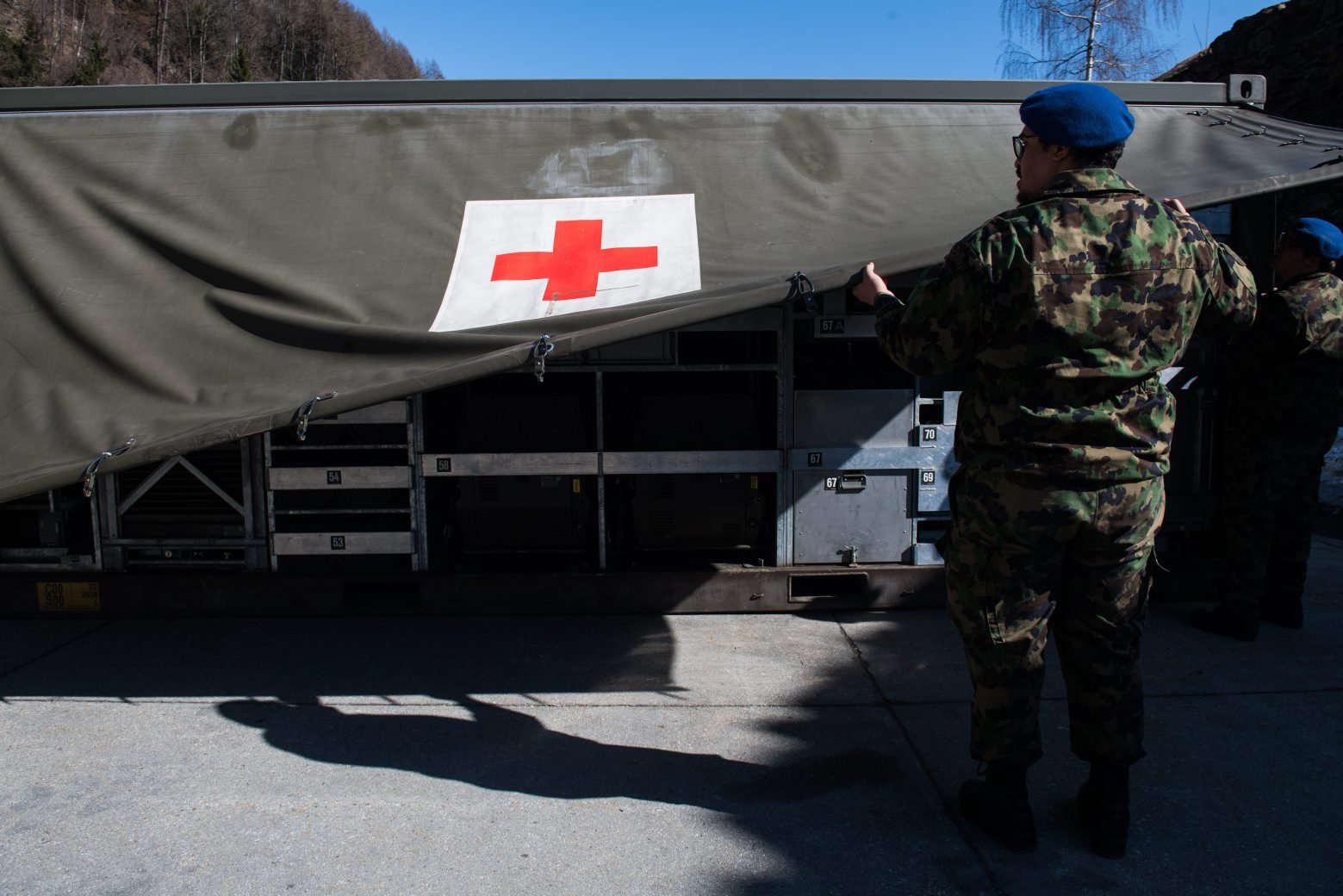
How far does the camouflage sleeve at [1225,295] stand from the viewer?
2.60 metres

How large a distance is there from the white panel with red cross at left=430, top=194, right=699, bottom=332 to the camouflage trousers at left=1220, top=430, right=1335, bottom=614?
9.49ft

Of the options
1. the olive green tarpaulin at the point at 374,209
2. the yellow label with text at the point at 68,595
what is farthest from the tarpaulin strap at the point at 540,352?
the yellow label with text at the point at 68,595

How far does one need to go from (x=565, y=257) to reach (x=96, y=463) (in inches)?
66.8

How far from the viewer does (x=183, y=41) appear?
151ft

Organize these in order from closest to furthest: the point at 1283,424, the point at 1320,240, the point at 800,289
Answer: the point at 800,289
the point at 1320,240
the point at 1283,424

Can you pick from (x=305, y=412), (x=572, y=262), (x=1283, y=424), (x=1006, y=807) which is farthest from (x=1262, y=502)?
(x=305, y=412)

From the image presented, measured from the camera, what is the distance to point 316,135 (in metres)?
4.30

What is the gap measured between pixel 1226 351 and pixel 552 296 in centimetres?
336

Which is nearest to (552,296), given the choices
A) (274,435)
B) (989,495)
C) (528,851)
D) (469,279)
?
(469,279)

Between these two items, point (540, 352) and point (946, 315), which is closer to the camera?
point (946, 315)

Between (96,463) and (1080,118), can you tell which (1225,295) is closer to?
(1080,118)

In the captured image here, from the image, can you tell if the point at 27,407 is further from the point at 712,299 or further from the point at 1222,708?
the point at 1222,708

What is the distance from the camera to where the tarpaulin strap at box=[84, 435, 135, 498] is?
2.79 metres

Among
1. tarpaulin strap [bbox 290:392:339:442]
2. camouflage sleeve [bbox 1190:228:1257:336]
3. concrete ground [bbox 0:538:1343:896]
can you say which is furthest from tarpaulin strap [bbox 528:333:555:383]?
camouflage sleeve [bbox 1190:228:1257:336]
